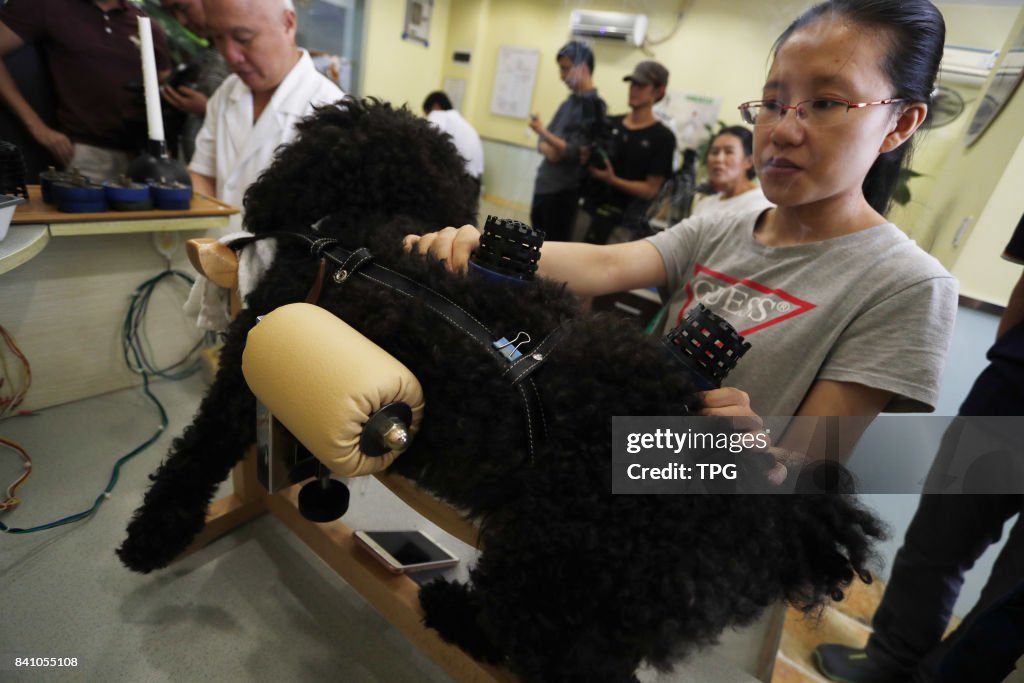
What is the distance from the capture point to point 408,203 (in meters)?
0.65

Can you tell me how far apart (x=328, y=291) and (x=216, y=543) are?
70 cm

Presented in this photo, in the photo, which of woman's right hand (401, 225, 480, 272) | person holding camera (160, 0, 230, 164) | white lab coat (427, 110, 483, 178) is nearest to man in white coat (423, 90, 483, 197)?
white lab coat (427, 110, 483, 178)

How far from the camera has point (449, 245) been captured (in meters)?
0.53

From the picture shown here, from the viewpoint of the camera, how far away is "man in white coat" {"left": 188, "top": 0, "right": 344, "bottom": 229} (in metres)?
1.02

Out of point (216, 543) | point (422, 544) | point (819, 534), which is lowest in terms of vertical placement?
point (216, 543)

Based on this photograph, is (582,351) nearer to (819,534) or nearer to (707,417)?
(707,417)

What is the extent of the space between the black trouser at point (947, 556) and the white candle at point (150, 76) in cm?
134

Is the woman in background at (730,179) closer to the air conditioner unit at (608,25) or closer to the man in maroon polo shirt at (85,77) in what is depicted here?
the air conditioner unit at (608,25)

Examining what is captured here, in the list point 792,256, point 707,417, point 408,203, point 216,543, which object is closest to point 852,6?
point 792,256

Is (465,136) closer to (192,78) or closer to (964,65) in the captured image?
(964,65)

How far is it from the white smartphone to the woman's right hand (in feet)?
1.69

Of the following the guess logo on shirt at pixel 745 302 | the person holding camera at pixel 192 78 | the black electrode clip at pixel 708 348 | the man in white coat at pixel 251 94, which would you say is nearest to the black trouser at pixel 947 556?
the guess logo on shirt at pixel 745 302

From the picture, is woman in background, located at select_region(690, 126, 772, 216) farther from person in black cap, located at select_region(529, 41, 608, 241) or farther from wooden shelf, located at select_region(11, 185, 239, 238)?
→ wooden shelf, located at select_region(11, 185, 239, 238)

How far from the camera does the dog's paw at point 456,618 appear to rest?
1.87 feet
